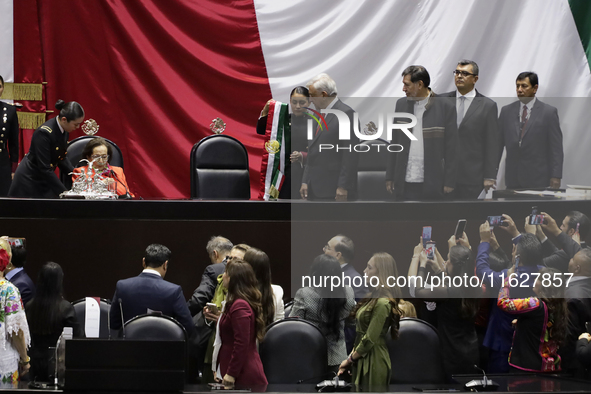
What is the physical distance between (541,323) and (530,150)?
1037 millimetres

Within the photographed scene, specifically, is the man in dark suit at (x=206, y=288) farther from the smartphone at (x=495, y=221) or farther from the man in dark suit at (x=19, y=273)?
the smartphone at (x=495, y=221)

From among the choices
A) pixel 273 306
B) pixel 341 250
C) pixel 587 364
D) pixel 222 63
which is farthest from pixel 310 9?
pixel 587 364

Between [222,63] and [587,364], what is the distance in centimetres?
464

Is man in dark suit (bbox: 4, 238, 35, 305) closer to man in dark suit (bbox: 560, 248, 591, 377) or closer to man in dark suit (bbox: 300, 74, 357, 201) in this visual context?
man in dark suit (bbox: 300, 74, 357, 201)

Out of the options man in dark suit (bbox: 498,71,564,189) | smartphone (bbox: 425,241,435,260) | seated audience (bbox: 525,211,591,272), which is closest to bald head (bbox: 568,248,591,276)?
seated audience (bbox: 525,211,591,272)

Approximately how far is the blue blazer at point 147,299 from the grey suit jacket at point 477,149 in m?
1.60

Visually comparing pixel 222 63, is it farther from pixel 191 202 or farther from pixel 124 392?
pixel 124 392

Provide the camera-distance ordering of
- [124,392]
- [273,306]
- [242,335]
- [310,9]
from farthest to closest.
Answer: [310,9]
[273,306]
[242,335]
[124,392]

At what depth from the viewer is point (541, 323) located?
3.67 metres

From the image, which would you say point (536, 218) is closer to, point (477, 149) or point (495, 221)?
point (495, 221)

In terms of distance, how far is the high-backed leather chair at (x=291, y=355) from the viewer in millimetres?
3580

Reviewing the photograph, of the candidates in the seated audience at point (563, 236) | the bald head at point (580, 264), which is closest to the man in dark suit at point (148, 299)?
the seated audience at point (563, 236)

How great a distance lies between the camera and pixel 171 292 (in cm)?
376

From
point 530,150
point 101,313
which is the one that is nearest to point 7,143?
point 101,313
